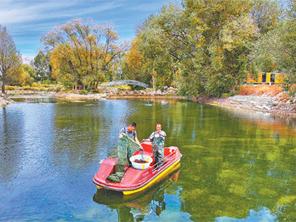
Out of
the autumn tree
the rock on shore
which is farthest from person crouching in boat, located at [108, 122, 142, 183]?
the autumn tree

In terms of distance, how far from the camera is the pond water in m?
10.6

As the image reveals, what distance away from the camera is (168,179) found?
44.9ft

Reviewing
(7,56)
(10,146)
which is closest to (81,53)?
(7,56)

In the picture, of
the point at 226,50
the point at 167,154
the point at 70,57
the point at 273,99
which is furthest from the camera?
the point at 70,57

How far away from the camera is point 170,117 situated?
3306 cm

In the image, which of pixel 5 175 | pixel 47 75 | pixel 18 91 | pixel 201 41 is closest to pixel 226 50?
pixel 201 41

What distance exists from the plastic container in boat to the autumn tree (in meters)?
65.0

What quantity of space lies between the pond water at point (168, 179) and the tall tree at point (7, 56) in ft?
165

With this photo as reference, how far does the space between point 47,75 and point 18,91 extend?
38396mm

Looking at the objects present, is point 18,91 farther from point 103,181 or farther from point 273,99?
point 103,181

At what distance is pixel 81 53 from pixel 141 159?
67843 millimetres

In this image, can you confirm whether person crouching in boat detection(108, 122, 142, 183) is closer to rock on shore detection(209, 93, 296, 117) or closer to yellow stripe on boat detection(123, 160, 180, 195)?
yellow stripe on boat detection(123, 160, 180, 195)

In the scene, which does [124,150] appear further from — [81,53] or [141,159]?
[81,53]

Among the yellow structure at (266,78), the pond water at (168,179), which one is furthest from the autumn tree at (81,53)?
the pond water at (168,179)
